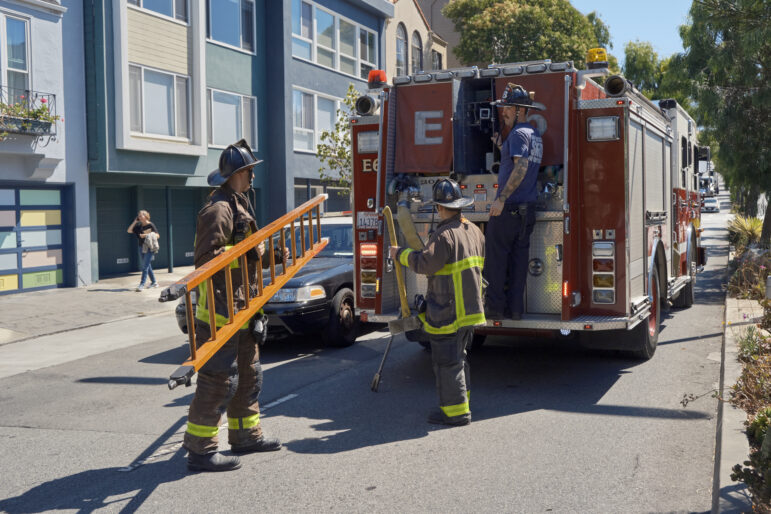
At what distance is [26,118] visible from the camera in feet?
49.0

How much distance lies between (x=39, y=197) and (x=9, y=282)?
6.17 ft

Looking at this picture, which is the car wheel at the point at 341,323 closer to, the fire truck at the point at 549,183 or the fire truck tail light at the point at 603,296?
the fire truck at the point at 549,183

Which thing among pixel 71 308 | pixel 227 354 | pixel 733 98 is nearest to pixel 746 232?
pixel 733 98

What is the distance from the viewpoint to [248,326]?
5.34 meters

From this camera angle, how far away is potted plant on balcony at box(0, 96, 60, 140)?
47.5 feet

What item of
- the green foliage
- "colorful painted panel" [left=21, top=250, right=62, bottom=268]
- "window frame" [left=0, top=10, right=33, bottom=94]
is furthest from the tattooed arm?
the green foliage

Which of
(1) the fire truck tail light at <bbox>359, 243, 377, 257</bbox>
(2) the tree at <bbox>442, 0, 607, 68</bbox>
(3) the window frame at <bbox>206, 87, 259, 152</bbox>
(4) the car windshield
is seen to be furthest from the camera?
(2) the tree at <bbox>442, 0, 607, 68</bbox>

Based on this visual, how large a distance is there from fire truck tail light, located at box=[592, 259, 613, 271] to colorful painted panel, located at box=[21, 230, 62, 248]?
1243cm

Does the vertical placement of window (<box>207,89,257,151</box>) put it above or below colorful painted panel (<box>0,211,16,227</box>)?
above

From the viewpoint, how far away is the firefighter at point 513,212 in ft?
22.2

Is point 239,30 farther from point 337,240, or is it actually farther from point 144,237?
point 337,240

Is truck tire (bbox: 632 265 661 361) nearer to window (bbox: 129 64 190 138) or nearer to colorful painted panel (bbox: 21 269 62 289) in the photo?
colorful painted panel (bbox: 21 269 62 289)

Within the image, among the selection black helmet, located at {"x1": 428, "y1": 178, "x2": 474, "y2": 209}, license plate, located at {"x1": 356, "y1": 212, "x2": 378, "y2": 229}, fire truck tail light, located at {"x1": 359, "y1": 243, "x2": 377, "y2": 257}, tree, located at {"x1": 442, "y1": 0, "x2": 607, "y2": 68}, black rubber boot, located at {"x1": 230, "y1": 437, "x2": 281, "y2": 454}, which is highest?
tree, located at {"x1": 442, "y1": 0, "x2": 607, "y2": 68}

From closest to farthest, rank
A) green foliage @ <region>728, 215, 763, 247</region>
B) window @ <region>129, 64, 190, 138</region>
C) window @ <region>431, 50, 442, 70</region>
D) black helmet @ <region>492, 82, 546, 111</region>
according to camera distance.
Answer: black helmet @ <region>492, 82, 546, 111</region> < window @ <region>129, 64, 190, 138</region> < green foliage @ <region>728, 215, 763, 247</region> < window @ <region>431, 50, 442, 70</region>
